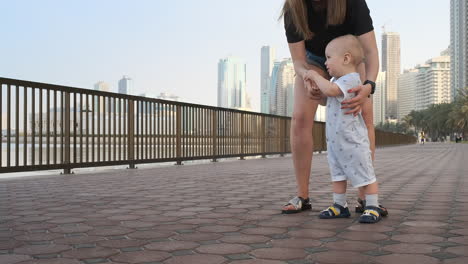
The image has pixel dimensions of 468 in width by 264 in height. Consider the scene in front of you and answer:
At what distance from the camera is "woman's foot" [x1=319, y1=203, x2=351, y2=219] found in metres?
2.69

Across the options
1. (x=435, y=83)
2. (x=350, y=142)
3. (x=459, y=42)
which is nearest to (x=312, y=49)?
(x=350, y=142)

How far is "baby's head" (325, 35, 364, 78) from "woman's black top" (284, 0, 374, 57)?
204 mm

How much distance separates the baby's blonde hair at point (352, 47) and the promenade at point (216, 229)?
35.4 inches

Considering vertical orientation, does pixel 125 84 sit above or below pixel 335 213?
above

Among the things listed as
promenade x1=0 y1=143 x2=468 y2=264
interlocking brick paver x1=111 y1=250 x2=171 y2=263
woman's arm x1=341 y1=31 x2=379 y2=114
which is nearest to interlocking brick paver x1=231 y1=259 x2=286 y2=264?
promenade x1=0 y1=143 x2=468 y2=264

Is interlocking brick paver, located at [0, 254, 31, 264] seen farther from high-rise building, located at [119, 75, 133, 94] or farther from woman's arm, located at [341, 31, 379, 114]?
high-rise building, located at [119, 75, 133, 94]

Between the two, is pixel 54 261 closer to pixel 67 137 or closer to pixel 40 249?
pixel 40 249

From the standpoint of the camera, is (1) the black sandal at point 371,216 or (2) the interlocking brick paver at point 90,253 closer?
(2) the interlocking brick paver at point 90,253

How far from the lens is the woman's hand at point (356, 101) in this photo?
2561 millimetres

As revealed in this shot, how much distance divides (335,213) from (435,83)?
159 metres

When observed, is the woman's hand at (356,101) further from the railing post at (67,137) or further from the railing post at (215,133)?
the railing post at (215,133)

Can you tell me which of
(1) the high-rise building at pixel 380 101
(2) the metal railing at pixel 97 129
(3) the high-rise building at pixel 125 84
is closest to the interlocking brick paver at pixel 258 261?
(2) the metal railing at pixel 97 129

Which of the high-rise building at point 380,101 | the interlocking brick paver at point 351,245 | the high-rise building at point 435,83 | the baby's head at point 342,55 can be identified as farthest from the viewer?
the high-rise building at point 380,101

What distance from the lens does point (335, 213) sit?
2.71 m
